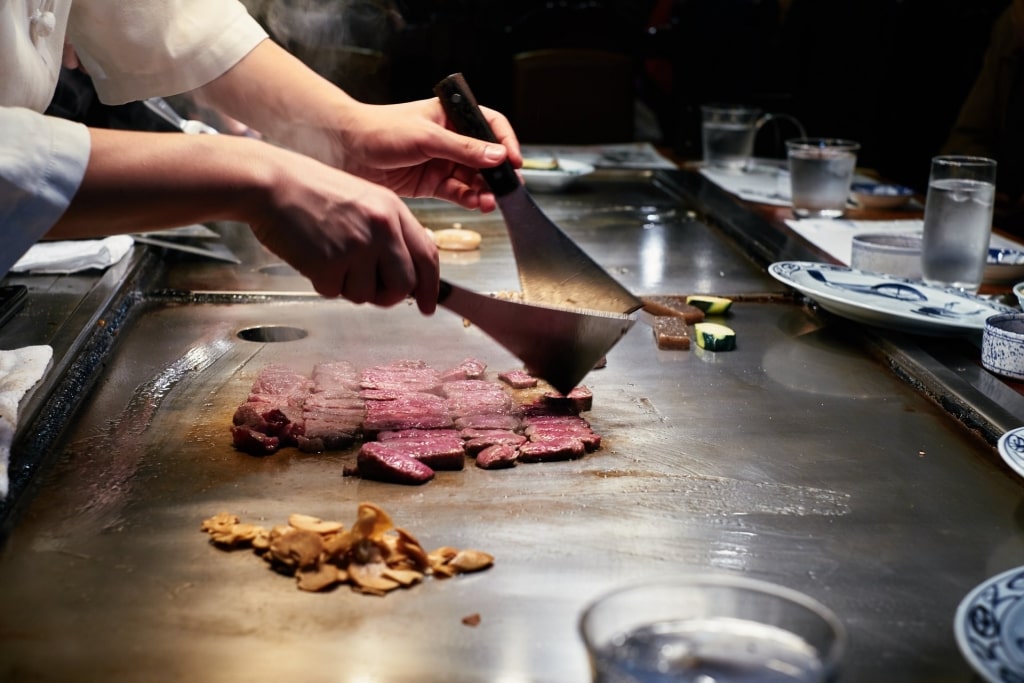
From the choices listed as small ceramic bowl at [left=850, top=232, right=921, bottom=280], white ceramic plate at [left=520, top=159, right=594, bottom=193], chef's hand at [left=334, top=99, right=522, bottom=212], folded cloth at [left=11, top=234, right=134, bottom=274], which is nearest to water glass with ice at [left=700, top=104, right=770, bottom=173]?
white ceramic plate at [left=520, top=159, right=594, bottom=193]

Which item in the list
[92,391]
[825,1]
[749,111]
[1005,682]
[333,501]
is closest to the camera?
[1005,682]

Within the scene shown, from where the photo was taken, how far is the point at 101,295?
87.4 inches

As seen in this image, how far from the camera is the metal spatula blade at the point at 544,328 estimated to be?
1.67 meters

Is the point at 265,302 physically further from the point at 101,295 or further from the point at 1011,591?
the point at 1011,591

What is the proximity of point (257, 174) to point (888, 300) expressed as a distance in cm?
148

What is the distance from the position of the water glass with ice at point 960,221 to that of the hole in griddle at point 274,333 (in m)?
1.54

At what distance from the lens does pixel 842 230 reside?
10.4 ft

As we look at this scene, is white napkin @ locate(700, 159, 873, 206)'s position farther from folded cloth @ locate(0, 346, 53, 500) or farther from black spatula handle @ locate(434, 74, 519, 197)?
folded cloth @ locate(0, 346, 53, 500)

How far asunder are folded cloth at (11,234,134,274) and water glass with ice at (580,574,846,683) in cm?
200

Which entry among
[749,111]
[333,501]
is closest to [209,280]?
[333,501]

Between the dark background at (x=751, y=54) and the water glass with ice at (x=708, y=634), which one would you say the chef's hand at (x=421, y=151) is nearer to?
the water glass with ice at (x=708, y=634)

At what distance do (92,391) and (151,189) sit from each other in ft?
2.06

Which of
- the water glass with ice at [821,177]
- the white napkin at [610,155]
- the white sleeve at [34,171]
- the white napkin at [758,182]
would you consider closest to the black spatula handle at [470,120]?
the white sleeve at [34,171]

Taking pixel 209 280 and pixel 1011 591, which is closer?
pixel 1011 591
